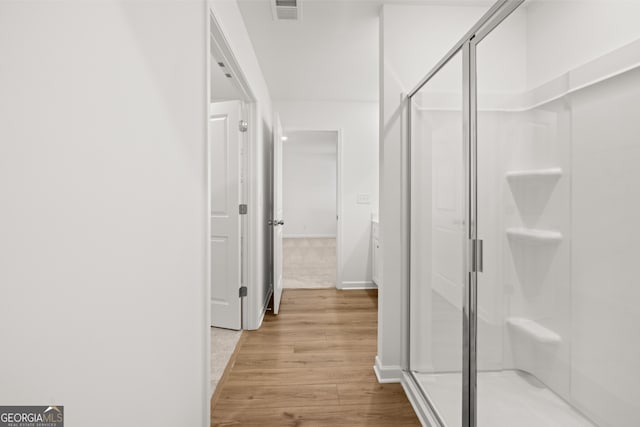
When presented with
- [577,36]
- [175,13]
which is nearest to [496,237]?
[577,36]

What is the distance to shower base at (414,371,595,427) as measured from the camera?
0.89 m

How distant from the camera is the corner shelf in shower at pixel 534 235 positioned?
0.91 meters

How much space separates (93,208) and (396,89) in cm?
196

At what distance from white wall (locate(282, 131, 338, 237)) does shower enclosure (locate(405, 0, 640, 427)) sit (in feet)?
25.6

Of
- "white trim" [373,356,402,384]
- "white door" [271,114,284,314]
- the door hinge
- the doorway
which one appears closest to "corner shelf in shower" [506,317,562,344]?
the door hinge

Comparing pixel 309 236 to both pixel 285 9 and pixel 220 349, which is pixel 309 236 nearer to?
pixel 220 349

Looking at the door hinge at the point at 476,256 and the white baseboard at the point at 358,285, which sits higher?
the door hinge at the point at 476,256

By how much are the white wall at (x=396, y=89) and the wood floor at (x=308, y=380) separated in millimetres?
255

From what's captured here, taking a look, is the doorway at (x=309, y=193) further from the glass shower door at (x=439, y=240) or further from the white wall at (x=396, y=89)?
the glass shower door at (x=439, y=240)

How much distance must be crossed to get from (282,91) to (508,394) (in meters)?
3.78

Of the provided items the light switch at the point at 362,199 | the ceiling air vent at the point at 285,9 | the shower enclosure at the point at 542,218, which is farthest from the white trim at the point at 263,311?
the ceiling air vent at the point at 285,9

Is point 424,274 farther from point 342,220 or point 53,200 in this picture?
point 342,220

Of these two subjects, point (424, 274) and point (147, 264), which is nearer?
point (147, 264)

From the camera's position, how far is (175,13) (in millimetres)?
1142
